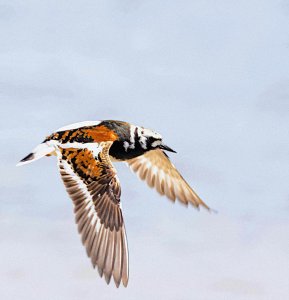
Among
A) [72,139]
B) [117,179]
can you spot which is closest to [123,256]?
[117,179]

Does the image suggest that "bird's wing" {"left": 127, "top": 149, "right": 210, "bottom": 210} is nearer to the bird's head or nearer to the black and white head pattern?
the bird's head

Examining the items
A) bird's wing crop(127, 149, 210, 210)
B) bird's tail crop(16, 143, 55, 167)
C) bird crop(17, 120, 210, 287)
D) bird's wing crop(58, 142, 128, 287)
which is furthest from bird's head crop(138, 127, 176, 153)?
bird's tail crop(16, 143, 55, 167)

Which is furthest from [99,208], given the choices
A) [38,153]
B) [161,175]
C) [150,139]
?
[161,175]

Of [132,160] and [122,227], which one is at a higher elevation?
[132,160]

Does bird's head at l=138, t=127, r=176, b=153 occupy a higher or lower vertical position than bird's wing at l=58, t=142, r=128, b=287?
higher

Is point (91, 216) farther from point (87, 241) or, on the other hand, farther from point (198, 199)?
point (198, 199)

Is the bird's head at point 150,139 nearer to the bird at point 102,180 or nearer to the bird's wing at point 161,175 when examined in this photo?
the bird at point 102,180

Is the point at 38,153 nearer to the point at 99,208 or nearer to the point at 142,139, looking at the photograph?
the point at 99,208
